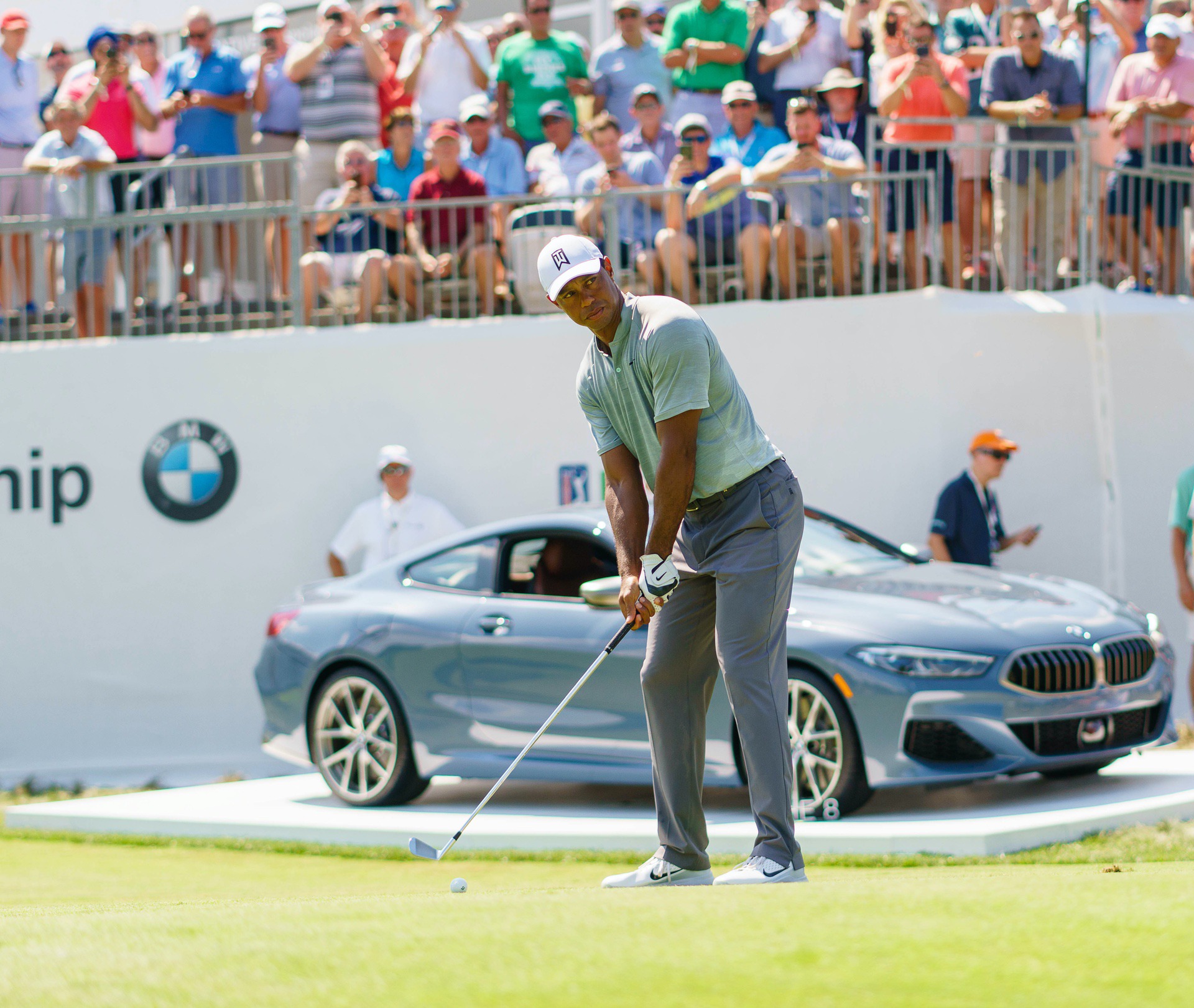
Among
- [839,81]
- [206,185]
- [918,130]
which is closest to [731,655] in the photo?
[918,130]

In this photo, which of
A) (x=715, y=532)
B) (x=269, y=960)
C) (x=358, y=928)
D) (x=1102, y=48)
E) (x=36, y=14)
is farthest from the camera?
(x=36, y=14)

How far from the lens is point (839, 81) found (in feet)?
41.5

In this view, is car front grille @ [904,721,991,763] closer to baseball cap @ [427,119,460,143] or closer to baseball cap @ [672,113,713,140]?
baseball cap @ [672,113,713,140]

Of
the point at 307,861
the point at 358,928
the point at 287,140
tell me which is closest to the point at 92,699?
the point at 287,140

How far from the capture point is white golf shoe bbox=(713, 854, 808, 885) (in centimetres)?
509

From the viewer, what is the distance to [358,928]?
3.82 meters

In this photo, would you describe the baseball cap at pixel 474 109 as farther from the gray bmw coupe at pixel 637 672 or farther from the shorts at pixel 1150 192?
the gray bmw coupe at pixel 637 672

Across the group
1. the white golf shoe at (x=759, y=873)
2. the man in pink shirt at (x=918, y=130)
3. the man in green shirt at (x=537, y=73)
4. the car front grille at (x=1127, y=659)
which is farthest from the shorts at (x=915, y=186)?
the white golf shoe at (x=759, y=873)

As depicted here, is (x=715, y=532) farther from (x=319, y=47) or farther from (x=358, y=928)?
(x=319, y=47)

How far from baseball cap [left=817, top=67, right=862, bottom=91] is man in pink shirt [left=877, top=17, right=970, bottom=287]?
0.68 feet

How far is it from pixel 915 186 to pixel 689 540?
23.2 ft

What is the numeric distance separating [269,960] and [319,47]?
37.4 ft

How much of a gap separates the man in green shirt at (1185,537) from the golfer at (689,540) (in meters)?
5.71

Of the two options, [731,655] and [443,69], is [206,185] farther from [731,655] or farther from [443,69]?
[731,655]
